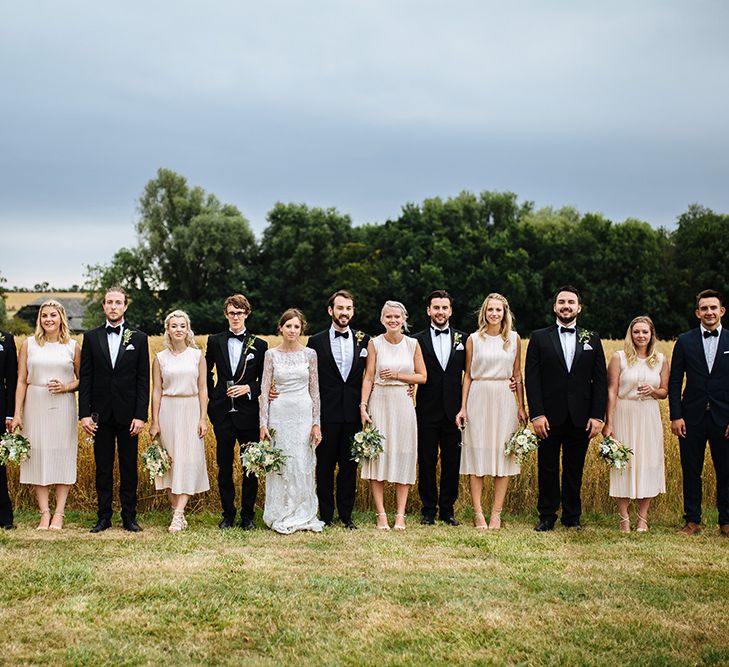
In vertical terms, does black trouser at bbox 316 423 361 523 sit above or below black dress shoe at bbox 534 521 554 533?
above

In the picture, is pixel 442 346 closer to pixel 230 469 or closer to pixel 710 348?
pixel 230 469

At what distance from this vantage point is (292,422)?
8070 mm

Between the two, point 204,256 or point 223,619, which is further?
point 204,256

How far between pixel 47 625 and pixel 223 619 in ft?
3.62

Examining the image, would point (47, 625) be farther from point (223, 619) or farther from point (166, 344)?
point (166, 344)

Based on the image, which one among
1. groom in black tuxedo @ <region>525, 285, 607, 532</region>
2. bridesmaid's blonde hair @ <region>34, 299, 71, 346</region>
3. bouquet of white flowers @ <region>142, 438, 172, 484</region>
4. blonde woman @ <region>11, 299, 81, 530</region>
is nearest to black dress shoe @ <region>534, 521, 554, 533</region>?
groom in black tuxedo @ <region>525, 285, 607, 532</region>

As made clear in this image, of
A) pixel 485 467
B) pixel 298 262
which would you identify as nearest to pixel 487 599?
pixel 485 467

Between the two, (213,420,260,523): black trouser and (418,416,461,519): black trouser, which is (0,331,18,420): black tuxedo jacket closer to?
(213,420,260,523): black trouser

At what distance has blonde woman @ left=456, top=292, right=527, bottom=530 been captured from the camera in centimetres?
813

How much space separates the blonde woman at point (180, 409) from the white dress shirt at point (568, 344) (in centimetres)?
345

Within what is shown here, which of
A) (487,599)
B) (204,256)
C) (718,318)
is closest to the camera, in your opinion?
(487,599)

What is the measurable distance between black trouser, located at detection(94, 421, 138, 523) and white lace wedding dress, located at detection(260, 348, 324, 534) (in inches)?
50.7

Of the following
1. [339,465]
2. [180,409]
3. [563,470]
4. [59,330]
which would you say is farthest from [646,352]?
[59,330]

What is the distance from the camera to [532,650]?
16.4ft
